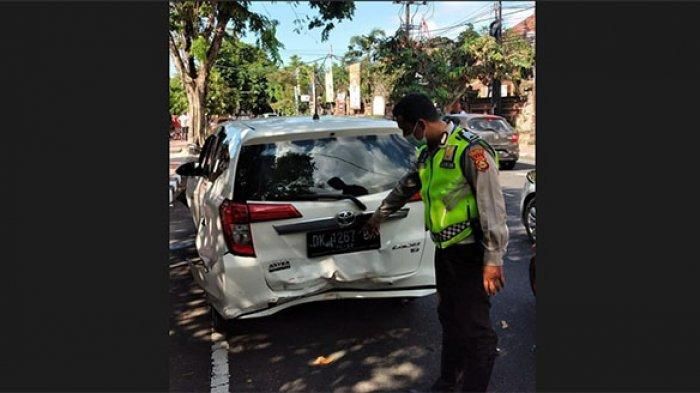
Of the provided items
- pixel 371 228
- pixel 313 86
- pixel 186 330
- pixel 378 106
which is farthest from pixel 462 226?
pixel 186 330

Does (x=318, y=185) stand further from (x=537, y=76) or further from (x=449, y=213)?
(x=537, y=76)

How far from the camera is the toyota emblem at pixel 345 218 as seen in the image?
10.7 ft

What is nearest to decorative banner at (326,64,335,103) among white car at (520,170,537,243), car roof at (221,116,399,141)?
car roof at (221,116,399,141)

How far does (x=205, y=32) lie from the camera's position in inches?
150

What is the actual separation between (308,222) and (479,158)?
1.25m

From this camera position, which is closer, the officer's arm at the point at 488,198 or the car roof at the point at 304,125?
the officer's arm at the point at 488,198

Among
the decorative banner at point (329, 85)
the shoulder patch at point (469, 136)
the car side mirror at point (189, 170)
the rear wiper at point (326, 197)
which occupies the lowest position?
the rear wiper at point (326, 197)

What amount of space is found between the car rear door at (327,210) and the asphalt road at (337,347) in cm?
47

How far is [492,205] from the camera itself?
7.54 ft

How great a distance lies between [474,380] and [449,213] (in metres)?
0.86

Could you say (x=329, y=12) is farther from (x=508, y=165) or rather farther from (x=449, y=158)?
(x=508, y=165)

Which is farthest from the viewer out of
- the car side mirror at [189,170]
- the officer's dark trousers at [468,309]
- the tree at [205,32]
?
the car side mirror at [189,170]

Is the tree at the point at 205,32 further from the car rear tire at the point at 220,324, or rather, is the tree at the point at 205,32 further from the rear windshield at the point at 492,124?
the rear windshield at the point at 492,124

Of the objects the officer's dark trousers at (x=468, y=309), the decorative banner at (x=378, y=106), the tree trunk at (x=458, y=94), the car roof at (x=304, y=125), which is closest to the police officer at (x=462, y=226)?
the officer's dark trousers at (x=468, y=309)
